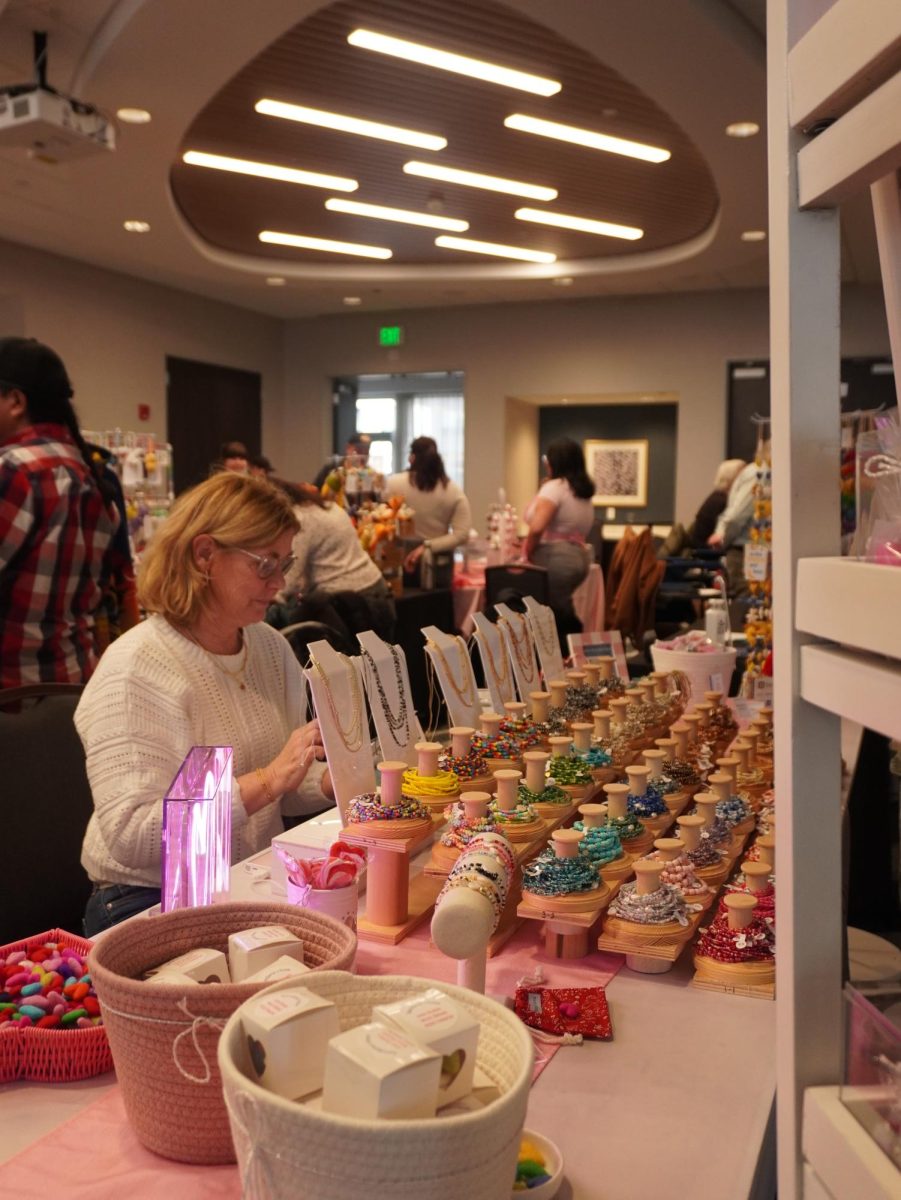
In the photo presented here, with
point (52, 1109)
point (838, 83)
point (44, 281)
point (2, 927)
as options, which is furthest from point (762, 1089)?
point (44, 281)

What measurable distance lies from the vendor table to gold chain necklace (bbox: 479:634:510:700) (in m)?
0.96

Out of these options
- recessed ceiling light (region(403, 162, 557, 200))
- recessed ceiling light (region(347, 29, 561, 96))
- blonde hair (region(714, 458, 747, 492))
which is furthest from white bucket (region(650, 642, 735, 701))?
blonde hair (region(714, 458, 747, 492))

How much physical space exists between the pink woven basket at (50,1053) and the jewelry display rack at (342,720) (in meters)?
0.55

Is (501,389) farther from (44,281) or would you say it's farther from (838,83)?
(838,83)

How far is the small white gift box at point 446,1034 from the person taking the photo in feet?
2.47

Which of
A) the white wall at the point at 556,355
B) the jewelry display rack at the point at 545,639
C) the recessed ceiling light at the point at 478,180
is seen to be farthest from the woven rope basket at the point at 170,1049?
the white wall at the point at 556,355

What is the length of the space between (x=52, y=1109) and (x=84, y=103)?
5.13 meters

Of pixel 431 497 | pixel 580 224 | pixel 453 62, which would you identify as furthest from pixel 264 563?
pixel 580 224

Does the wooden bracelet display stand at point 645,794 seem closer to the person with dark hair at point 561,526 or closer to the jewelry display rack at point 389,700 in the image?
the jewelry display rack at point 389,700

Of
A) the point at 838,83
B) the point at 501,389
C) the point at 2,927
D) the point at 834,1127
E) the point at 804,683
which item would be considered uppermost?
the point at 501,389

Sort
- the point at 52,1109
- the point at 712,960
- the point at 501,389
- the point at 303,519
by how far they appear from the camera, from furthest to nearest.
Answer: the point at 501,389 → the point at 303,519 → the point at 712,960 → the point at 52,1109

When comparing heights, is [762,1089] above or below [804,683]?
below

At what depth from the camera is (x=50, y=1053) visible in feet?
3.68

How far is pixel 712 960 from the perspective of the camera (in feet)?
4.57
